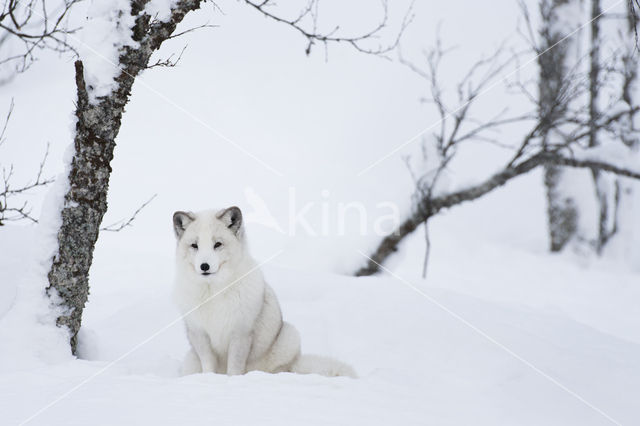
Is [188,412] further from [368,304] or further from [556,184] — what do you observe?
[556,184]

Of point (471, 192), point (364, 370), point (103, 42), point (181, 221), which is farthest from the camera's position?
point (471, 192)

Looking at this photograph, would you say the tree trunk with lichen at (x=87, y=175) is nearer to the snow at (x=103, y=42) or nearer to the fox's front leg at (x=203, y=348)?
the snow at (x=103, y=42)

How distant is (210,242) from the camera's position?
426cm

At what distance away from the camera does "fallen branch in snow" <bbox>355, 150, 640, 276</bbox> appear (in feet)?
25.7

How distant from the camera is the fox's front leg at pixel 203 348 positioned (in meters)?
4.31

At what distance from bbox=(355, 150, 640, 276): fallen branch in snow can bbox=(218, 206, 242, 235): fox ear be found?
4.12m

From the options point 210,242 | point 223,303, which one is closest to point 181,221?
point 210,242

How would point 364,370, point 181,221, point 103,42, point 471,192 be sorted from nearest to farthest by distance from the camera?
point 103,42 → point 181,221 → point 364,370 → point 471,192

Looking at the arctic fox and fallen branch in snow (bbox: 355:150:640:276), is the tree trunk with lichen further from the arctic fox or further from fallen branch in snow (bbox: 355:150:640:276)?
fallen branch in snow (bbox: 355:150:640:276)

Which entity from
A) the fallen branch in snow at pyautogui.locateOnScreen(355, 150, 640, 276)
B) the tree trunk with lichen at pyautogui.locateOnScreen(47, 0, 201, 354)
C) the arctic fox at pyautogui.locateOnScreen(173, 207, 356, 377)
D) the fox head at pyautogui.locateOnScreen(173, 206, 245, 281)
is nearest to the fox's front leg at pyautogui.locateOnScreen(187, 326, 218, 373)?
the arctic fox at pyautogui.locateOnScreen(173, 207, 356, 377)

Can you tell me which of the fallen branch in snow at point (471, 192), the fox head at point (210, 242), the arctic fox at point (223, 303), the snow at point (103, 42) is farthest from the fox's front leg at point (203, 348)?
the fallen branch in snow at point (471, 192)

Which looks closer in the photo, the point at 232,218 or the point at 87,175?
the point at 87,175

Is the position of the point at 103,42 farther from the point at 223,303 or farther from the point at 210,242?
the point at 223,303

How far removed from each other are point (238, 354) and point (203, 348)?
0.90ft
